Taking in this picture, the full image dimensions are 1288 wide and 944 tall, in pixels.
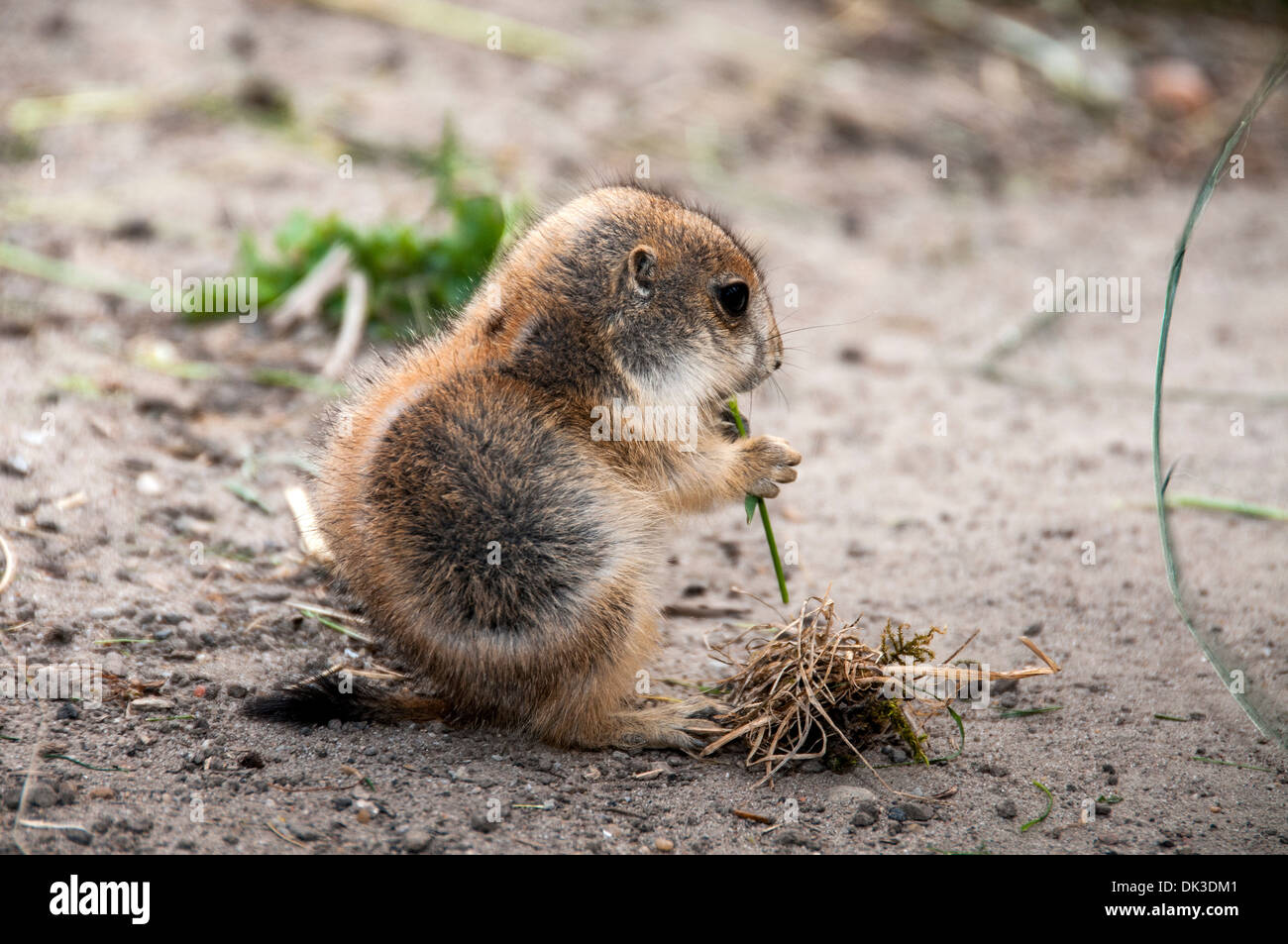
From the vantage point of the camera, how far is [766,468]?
14.1 ft

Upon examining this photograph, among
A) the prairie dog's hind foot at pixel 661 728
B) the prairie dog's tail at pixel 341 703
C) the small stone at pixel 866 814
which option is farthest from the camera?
the prairie dog's hind foot at pixel 661 728

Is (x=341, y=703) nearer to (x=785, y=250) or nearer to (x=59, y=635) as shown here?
(x=59, y=635)

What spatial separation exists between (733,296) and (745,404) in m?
2.57

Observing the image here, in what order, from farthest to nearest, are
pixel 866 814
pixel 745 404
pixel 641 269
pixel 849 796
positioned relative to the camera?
pixel 745 404, pixel 641 269, pixel 849 796, pixel 866 814

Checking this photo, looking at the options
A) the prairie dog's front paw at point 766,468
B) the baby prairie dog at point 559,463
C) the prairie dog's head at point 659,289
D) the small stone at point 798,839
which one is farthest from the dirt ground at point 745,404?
the prairie dog's head at point 659,289

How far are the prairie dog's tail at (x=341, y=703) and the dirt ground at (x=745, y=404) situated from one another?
0.07 m

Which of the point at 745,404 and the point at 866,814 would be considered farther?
the point at 745,404

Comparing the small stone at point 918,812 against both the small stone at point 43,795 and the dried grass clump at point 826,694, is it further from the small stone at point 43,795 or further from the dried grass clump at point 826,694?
the small stone at point 43,795

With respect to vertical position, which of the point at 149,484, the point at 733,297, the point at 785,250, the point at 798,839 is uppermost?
the point at 785,250

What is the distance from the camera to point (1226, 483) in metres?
5.62

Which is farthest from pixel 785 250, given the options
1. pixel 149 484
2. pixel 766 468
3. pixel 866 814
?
pixel 866 814

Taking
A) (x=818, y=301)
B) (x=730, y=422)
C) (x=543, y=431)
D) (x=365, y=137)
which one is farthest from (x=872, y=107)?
(x=543, y=431)

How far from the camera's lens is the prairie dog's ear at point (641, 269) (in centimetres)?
407

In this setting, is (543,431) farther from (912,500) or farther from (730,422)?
(912,500)
